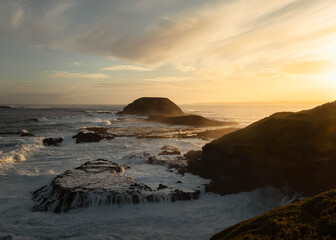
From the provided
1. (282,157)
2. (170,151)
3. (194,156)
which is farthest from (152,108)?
(282,157)

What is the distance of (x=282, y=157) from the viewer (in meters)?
22.6

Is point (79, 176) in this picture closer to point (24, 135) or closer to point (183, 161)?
point (183, 161)

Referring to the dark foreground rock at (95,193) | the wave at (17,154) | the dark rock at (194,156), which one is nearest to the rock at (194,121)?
the dark rock at (194,156)

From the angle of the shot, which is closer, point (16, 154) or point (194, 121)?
point (16, 154)

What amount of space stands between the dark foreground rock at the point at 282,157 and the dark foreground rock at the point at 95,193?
4990 millimetres

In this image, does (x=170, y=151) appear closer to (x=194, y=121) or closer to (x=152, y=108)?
(x=194, y=121)

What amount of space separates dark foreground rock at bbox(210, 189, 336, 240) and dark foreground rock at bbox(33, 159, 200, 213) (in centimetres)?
948

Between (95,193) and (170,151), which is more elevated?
(170,151)

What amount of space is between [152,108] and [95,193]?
443 feet

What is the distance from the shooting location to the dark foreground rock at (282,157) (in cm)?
2119

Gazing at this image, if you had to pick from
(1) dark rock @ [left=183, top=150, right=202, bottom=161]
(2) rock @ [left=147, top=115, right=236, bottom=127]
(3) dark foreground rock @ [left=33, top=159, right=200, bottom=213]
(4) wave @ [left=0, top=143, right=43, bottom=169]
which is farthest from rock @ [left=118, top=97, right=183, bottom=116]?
(3) dark foreground rock @ [left=33, top=159, right=200, bottom=213]

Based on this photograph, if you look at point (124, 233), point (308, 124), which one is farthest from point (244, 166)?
point (124, 233)

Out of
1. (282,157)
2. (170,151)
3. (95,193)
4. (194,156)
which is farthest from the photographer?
(170,151)

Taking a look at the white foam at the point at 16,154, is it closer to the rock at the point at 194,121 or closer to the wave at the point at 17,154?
the wave at the point at 17,154
